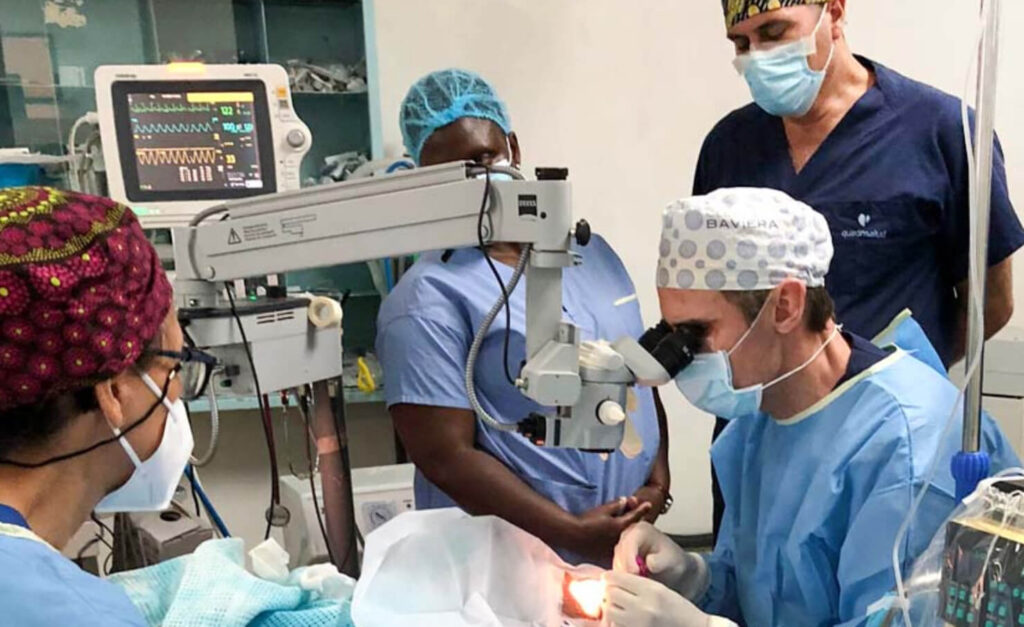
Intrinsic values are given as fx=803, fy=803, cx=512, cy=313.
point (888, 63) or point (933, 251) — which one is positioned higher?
point (888, 63)

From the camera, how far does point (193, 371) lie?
1.03m

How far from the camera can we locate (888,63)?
107 inches

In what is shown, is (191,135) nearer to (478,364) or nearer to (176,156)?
(176,156)

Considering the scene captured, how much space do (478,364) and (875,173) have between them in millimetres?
869

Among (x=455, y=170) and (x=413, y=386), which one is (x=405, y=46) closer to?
(x=413, y=386)

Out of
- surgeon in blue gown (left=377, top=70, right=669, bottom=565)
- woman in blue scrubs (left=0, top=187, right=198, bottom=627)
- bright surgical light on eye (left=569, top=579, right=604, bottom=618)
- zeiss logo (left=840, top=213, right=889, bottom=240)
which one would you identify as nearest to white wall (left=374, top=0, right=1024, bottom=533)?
surgeon in blue gown (left=377, top=70, right=669, bottom=565)

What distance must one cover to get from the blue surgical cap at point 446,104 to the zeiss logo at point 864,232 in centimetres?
70

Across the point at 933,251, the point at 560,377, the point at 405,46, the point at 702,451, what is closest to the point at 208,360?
the point at 560,377

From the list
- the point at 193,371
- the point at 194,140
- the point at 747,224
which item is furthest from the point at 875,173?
the point at 194,140

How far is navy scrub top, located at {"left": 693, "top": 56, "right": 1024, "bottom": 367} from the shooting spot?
5.07 ft

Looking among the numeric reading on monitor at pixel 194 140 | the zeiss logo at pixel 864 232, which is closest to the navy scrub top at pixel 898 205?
the zeiss logo at pixel 864 232

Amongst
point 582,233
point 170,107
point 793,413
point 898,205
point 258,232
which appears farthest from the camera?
point 170,107

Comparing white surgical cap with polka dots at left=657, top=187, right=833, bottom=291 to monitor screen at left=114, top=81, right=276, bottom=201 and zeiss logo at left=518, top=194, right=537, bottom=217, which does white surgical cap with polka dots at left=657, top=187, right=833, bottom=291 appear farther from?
monitor screen at left=114, top=81, right=276, bottom=201

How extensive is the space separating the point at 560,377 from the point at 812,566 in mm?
450
